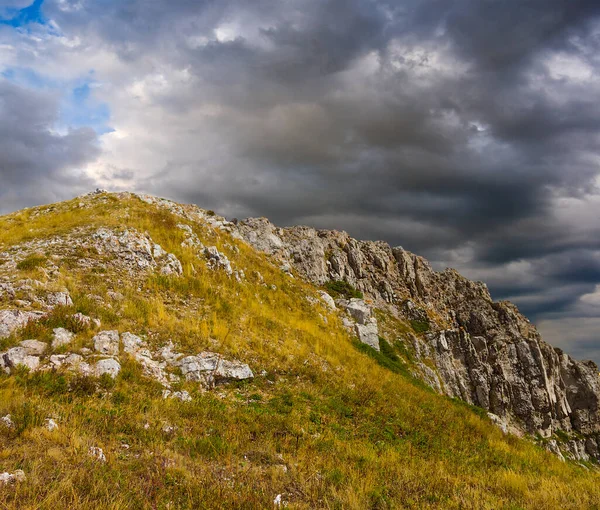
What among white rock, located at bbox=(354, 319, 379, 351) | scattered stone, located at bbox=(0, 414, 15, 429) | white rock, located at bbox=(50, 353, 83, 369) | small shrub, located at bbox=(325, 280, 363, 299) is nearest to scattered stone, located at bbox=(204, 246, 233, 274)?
white rock, located at bbox=(354, 319, 379, 351)

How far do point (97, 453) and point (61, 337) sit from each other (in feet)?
22.3

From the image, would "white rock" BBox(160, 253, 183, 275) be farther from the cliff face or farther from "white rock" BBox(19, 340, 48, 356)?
the cliff face

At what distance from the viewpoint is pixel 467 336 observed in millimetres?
53938

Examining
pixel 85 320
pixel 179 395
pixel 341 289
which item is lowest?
pixel 179 395

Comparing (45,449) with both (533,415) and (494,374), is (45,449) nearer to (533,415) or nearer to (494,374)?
(494,374)

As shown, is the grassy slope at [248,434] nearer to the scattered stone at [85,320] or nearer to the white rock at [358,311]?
the scattered stone at [85,320]

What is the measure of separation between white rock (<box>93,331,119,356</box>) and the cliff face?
96.7 ft

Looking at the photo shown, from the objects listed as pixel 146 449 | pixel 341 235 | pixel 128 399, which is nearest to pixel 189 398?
pixel 128 399

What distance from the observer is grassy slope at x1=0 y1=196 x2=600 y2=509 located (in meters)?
6.79

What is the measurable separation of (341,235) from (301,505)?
5312 centimetres

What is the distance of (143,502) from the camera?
6055 mm

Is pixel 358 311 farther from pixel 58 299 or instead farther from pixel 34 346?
pixel 34 346

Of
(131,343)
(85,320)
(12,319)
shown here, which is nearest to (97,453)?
(131,343)

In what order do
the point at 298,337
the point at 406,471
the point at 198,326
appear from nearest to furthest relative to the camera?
the point at 406,471, the point at 198,326, the point at 298,337
